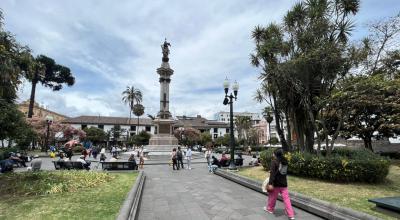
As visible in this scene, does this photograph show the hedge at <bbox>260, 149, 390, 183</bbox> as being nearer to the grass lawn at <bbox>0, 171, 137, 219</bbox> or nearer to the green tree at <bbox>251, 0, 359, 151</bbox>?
the green tree at <bbox>251, 0, 359, 151</bbox>

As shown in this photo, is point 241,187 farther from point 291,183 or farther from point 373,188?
point 373,188

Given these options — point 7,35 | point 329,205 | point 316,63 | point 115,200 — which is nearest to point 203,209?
point 115,200

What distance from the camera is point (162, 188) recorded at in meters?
11.6

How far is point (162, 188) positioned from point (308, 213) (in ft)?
19.2

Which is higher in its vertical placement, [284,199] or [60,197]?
[284,199]

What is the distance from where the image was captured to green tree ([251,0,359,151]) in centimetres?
1388

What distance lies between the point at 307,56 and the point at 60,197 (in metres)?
11.2

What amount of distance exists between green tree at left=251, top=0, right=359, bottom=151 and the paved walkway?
20.7 feet

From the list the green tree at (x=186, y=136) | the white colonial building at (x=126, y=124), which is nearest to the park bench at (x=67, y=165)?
the green tree at (x=186, y=136)

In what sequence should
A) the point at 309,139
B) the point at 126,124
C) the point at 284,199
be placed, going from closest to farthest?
the point at 284,199 < the point at 309,139 < the point at 126,124

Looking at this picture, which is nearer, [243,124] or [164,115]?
[164,115]

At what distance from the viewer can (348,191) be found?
375 inches

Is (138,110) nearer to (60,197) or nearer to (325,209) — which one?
(60,197)

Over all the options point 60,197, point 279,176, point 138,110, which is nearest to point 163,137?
point 60,197
